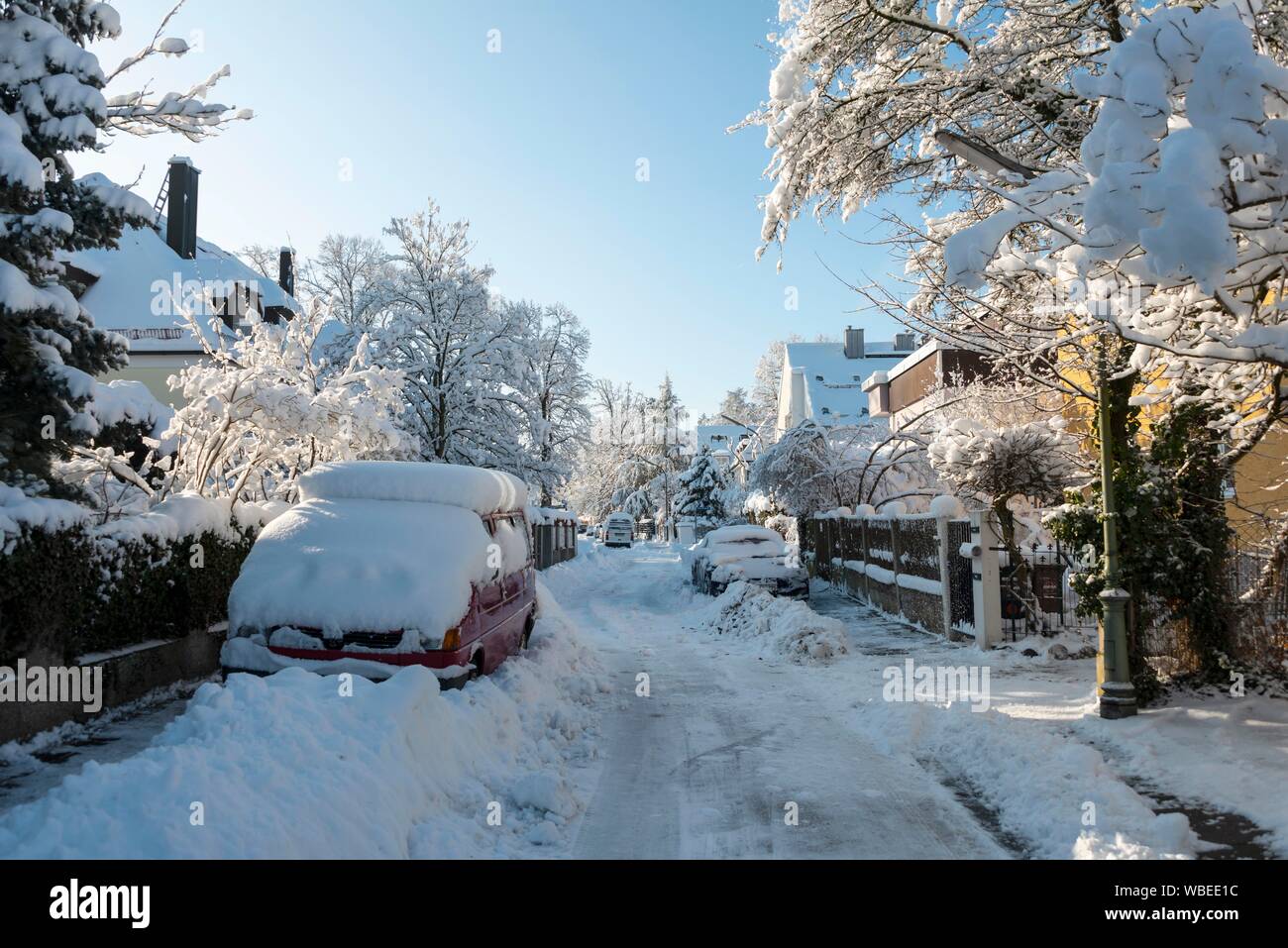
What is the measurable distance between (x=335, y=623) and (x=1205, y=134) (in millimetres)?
6723

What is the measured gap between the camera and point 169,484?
10.8m

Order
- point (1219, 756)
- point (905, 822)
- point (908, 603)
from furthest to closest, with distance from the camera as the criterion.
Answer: point (908, 603), point (1219, 756), point (905, 822)

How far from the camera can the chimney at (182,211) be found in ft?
107

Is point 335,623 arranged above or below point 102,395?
below

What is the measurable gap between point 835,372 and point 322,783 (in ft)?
181

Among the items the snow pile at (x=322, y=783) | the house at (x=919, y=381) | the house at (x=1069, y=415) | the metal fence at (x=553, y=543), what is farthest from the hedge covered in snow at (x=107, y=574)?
the metal fence at (x=553, y=543)

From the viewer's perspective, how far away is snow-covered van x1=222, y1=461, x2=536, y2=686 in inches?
276

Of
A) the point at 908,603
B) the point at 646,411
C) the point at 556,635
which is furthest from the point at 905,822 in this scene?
the point at 646,411

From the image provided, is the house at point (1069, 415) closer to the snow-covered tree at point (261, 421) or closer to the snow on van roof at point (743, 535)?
the snow on van roof at point (743, 535)

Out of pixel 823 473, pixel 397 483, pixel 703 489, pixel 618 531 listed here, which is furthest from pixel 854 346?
→ pixel 397 483

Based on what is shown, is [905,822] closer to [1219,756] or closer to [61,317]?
[1219,756]

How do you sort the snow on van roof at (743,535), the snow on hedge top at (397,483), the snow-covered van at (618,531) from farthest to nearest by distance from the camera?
the snow-covered van at (618,531) < the snow on van roof at (743,535) < the snow on hedge top at (397,483)

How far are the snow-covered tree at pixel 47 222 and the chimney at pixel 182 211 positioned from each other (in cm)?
2625

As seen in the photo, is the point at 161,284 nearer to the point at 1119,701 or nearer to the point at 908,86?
the point at 908,86
